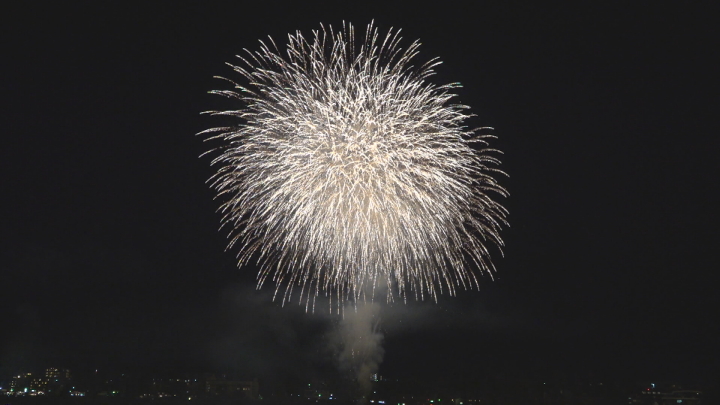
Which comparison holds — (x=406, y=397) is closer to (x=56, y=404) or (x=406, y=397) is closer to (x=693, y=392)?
(x=693, y=392)

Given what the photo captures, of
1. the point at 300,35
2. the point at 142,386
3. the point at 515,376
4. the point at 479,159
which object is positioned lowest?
the point at 142,386

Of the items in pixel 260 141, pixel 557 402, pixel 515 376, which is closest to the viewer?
pixel 260 141

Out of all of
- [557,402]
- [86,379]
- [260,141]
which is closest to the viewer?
[260,141]

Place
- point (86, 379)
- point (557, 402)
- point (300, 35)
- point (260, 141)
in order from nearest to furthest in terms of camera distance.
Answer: point (300, 35) < point (260, 141) < point (557, 402) < point (86, 379)

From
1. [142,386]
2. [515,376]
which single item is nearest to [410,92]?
[515,376]

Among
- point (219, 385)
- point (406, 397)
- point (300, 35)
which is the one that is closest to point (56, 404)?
point (219, 385)

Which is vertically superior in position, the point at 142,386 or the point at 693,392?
the point at 693,392

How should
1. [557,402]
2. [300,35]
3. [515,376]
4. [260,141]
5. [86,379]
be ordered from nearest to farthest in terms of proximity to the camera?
[300,35] < [260,141] < [557,402] < [515,376] < [86,379]

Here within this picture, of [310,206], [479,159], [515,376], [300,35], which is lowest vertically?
[515,376]

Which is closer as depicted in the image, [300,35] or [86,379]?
[300,35]
